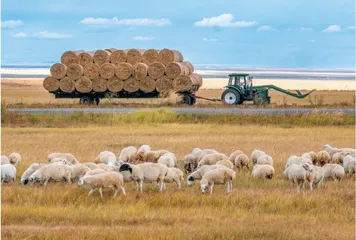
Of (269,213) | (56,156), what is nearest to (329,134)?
(56,156)

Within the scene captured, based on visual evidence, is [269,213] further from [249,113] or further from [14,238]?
[249,113]

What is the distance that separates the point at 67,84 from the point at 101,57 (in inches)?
92.7

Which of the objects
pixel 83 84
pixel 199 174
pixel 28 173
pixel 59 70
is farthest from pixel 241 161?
pixel 59 70

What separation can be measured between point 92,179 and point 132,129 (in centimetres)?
1738

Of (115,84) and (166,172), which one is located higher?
(115,84)

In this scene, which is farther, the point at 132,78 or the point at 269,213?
the point at 132,78

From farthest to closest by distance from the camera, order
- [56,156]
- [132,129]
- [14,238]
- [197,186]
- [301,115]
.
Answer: [301,115], [132,129], [56,156], [197,186], [14,238]

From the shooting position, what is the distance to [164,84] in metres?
40.8

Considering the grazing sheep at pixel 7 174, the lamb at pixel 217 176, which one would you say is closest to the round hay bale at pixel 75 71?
the grazing sheep at pixel 7 174

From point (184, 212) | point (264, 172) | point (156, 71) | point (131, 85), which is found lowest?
point (184, 212)

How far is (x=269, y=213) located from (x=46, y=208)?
379 cm

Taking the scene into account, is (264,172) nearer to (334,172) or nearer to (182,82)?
(334,172)

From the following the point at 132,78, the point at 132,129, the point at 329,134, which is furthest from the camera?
the point at 132,78

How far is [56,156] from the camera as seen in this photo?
60.1ft
